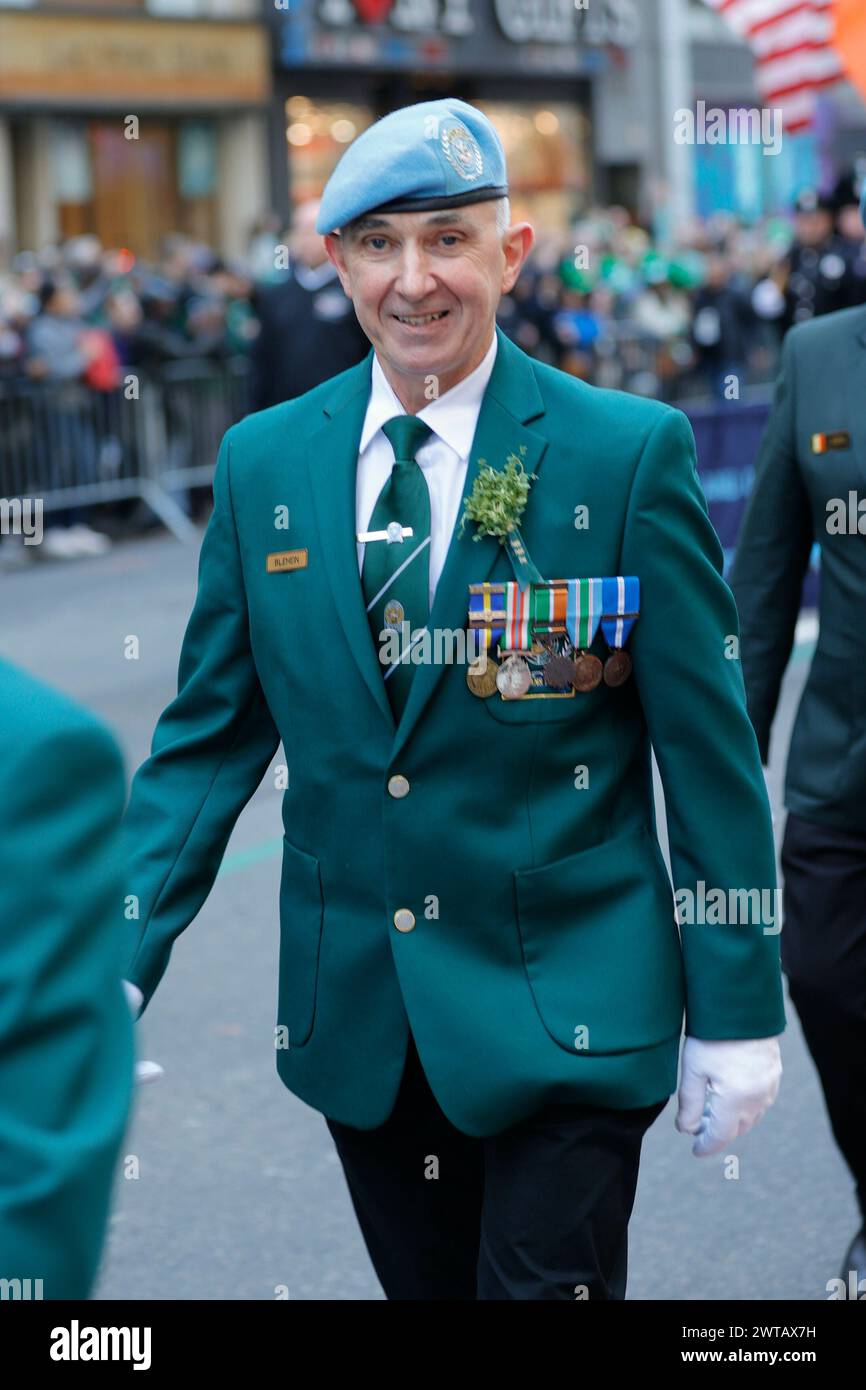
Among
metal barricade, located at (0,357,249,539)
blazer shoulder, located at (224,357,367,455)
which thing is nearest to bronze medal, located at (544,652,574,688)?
blazer shoulder, located at (224,357,367,455)

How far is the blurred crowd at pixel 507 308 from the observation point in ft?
39.8

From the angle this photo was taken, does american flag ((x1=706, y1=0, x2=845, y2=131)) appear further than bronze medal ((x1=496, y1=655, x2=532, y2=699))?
Answer: Yes

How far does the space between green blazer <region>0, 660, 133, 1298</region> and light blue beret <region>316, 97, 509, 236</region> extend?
4.41ft

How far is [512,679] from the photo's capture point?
9.39 ft

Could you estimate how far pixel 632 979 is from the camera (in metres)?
2.89

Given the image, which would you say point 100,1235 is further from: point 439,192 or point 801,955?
point 801,955

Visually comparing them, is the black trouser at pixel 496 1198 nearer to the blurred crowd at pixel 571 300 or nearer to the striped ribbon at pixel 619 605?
the striped ribbon at pixel 619 605

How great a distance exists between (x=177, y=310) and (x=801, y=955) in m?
14.1

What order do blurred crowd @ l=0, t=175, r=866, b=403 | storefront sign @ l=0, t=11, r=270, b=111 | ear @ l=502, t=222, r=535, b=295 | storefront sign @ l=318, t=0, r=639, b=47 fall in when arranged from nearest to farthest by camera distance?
ear @ l=502, t=222, r=535, b=295 → blurred crowd @ l=0, t=175, r=866, b=403 → storefront sign @ l=0, t=11, r=270, b=111 → storefront sign @ l=318, t=0, r=639, b=47

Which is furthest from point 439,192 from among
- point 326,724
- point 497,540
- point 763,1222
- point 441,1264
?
point 763,1222

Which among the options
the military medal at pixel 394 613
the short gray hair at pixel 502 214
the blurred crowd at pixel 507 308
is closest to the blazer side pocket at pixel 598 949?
the military medal at pixel 394 613

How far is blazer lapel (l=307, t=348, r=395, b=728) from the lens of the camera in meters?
2.87

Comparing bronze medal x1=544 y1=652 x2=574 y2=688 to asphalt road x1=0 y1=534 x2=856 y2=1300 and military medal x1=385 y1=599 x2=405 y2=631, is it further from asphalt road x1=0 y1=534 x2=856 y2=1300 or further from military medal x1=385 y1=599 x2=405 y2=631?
asphalt road x1=0 y1=534 x2=856 y2=1300

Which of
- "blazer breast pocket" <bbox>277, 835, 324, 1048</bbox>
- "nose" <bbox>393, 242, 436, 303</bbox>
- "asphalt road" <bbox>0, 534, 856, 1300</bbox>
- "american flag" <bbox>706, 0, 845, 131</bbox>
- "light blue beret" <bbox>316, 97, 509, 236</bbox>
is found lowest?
"asphalt road" <bbox>0, 534, 856, 1300</bbox>
